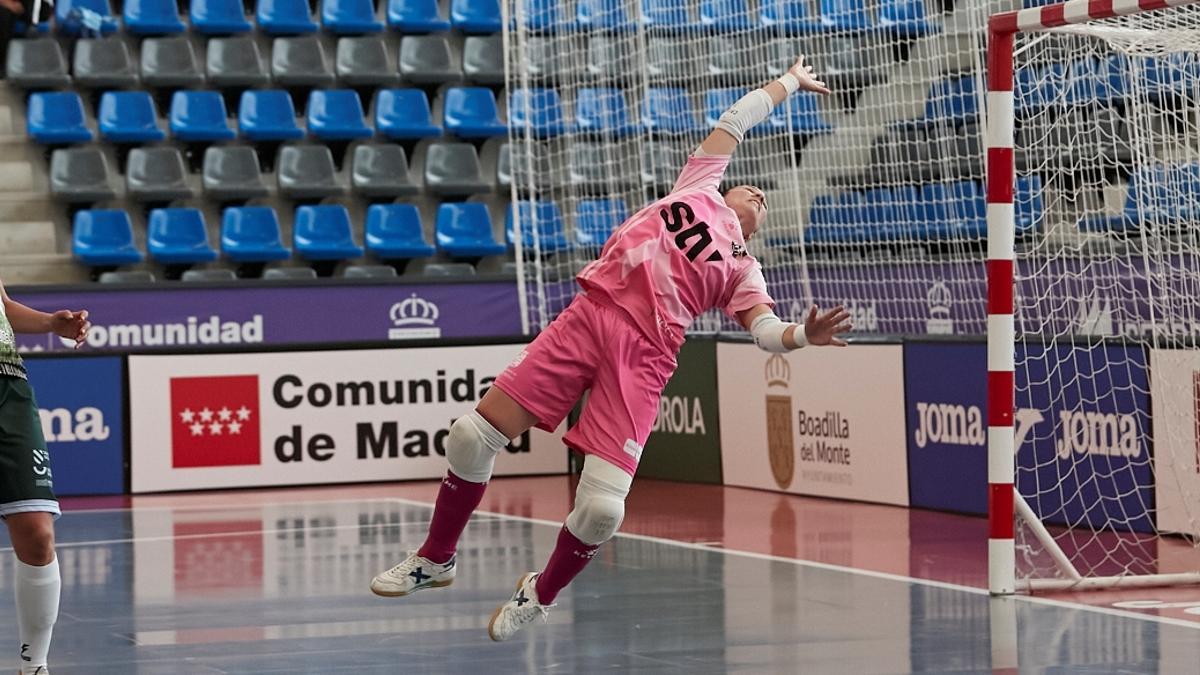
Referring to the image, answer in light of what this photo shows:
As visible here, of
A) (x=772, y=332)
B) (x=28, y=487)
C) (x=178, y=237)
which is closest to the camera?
(x=28, y=487)

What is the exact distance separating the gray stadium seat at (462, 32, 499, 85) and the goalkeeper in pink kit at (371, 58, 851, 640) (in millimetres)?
11383

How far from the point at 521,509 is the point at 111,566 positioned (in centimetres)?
336

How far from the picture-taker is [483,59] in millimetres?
18625

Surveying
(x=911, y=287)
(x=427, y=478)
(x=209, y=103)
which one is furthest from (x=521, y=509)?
(x=209, y=103)

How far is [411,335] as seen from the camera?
16031mm

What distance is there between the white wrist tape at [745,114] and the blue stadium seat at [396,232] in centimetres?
976

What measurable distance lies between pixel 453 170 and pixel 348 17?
1.80 meters

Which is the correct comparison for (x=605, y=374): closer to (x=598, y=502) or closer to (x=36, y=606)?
(x=598, y=502)

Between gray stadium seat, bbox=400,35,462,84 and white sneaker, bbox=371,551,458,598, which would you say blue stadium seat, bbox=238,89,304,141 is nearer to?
gray stadium seat, bbox=400,35,462,84

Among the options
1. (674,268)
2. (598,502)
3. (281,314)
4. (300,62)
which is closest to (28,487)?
(598,502)

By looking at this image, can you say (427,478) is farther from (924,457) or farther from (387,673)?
(387,673)

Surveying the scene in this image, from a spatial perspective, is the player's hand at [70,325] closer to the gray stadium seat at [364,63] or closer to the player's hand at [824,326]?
the player's hand at [824,326]

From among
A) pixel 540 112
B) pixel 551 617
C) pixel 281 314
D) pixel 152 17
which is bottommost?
pixel 551 617

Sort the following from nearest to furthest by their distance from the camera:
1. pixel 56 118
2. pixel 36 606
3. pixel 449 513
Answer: pixel 36 606, pixel 449 513, pixel 56 118
